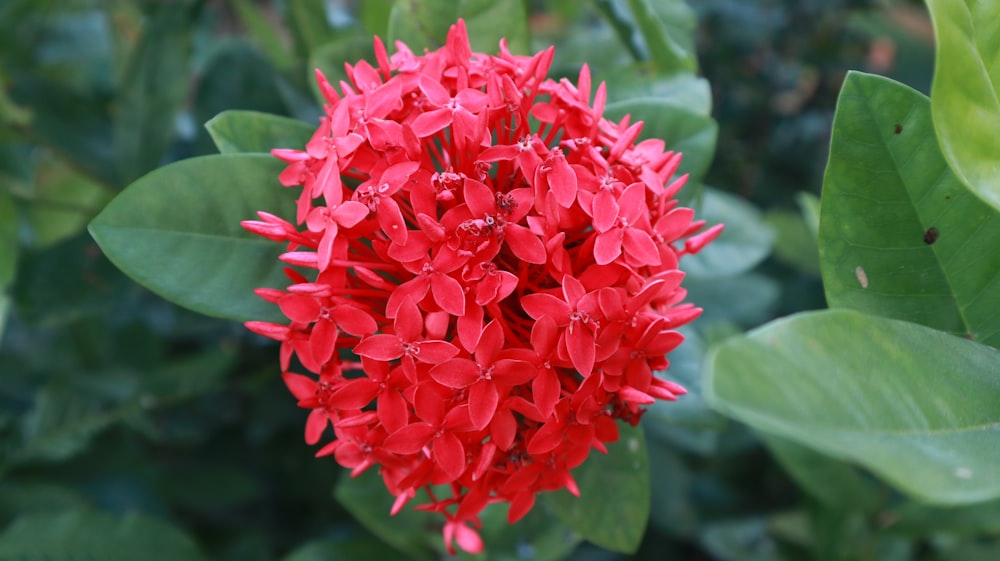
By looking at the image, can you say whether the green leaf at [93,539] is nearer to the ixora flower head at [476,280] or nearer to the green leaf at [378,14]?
the ixora flower head at [476,280]

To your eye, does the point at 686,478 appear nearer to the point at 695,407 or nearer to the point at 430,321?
the point at 695,407

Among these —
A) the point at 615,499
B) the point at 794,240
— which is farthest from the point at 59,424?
the point at 794,240

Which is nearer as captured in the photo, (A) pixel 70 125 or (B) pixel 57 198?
(A) pixel 70 125

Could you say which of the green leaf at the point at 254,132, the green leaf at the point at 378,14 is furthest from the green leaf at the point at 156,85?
the green leaf at the point at 254,132

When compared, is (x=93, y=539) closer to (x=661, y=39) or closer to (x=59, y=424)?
(x=59, y=424)

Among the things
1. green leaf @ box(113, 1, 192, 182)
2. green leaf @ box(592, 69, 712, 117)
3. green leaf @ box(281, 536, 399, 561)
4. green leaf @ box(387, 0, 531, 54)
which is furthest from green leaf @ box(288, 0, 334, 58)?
green leaf @ box(281, 536, 399, 561)

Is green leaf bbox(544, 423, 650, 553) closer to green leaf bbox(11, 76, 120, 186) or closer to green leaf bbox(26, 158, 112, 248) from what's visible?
green leaf bbox(11, 76, 120, 186)
